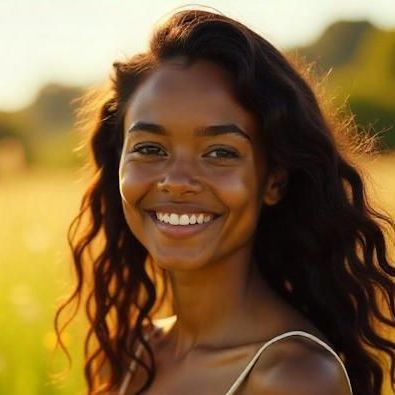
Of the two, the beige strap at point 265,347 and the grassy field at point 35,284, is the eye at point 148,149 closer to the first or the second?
the beige strap at point 265,347

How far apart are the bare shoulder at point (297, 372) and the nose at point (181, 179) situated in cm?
43

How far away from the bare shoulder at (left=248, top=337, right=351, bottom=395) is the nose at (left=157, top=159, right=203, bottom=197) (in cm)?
43

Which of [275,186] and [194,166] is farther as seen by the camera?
[275,186]

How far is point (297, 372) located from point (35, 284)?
3.62 meters

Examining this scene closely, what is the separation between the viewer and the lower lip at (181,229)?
10.8ft

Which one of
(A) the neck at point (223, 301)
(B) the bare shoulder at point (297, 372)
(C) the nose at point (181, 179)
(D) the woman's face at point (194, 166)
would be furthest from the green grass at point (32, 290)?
(B) the bare shoulder at point (297, 372)

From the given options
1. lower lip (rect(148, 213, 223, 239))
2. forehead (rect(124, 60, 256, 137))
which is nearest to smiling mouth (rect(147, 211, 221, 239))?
lower lip (rect(148, 213, 223, 239))

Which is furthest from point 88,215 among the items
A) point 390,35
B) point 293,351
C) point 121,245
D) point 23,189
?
point 390,35

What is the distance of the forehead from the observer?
328 centimetres

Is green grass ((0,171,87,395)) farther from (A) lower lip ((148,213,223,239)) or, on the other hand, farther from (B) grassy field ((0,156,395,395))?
(A) lower lip ((148,213,223,239))

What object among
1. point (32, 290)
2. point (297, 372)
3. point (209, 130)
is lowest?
point (32, 290)

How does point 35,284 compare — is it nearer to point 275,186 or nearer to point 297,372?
point 275,186

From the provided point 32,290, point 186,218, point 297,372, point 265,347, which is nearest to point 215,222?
point 186,218

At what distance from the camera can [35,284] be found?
Result: 21.6 ft
